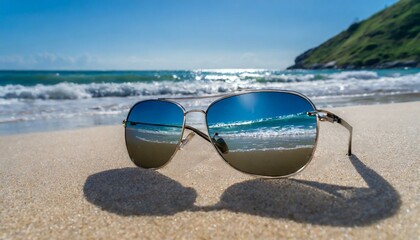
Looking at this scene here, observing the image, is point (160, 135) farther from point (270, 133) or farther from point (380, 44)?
point (380, 44)

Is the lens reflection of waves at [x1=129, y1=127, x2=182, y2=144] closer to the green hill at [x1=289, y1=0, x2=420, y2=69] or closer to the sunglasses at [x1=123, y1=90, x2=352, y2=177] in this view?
the sunglasses at [x1=123, y1=90, x2=352, y2=177]

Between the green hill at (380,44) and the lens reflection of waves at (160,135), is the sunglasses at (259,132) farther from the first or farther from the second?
the green hill at (380,44)

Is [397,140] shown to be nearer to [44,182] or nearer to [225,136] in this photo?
[225,136]

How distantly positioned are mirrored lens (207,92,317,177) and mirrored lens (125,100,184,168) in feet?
0.77

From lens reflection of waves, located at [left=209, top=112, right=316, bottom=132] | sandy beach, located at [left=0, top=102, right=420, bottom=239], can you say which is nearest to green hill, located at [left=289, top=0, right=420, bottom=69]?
sandy beach, located at [left=0, top=102, right=420, bottom=239]

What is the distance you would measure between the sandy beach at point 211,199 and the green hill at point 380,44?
6447 cm

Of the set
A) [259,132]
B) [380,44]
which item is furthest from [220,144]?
[380,44]

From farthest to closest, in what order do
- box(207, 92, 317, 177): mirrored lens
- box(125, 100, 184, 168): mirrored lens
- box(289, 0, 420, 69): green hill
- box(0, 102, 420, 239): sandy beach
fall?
1. box(289, 0, 420, 69): green hill
2. box(125, 100, 184, 168): mirrored lens
3. box(207, 92, 317, 177): mirrored lens
4. box(0, 102, 420, 239): sandy beach

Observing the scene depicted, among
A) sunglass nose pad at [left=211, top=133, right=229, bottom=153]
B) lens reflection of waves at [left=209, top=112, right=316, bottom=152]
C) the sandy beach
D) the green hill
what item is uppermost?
the green hill

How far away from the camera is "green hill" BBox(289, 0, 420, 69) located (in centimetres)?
6300

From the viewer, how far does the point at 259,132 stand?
1575mm

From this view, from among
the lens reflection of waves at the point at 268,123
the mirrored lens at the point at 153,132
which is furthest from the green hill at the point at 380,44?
the mirrored lens at the point at 153,132

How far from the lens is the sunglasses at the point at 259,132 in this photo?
1497mm

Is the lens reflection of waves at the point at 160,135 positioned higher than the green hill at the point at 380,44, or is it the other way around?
the green hill at the point at 380,44
